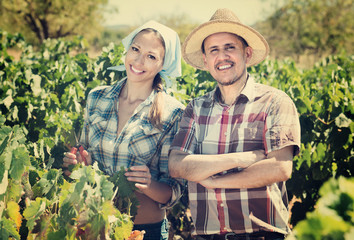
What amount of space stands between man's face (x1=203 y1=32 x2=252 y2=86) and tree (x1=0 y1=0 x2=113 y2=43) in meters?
28.5

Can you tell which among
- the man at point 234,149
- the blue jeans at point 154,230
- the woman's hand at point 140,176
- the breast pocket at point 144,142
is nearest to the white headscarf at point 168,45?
the man at point 234,149

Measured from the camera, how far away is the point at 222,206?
2.21 m

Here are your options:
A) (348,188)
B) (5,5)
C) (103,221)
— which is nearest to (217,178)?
(103,221)

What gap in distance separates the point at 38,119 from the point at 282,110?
9.19 feet

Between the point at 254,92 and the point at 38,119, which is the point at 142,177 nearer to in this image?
the point at 254,92

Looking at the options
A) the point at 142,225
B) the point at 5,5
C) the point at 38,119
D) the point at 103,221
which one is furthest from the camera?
the point at 5,5

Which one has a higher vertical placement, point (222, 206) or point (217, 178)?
point (217, 178)

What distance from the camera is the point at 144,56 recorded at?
2545 mm

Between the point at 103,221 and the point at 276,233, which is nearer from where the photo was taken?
the point at 103,221

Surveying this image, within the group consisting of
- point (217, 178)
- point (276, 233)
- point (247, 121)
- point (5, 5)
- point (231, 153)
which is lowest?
point (276, 233)

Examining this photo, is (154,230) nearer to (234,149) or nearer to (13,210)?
(234,149)

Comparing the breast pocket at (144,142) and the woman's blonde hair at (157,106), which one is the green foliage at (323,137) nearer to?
the woman's blonde hair at (157,106)

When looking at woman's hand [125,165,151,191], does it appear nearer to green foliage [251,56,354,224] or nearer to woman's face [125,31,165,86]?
woman's face [125,31,165,86]

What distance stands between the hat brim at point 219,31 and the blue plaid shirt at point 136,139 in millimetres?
503
